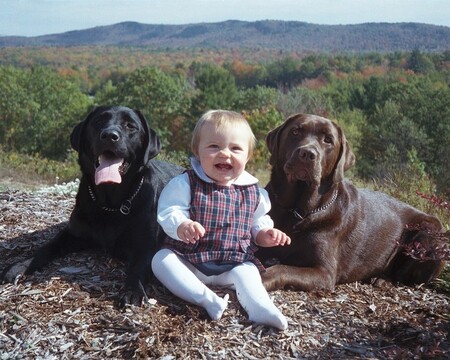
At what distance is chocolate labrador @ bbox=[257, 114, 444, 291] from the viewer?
392cm

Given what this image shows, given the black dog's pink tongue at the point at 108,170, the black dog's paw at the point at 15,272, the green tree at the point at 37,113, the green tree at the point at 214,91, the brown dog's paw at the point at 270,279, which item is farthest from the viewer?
the green tree at the point at 214,91

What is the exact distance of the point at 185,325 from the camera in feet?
10.6

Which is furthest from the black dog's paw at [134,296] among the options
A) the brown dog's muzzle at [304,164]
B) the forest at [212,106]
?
the forest at [212,106]

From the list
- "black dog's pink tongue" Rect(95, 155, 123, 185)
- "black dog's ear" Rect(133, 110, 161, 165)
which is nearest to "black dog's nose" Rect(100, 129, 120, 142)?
"black dog's pink tongue" Rect(95, 155, 123, 185)

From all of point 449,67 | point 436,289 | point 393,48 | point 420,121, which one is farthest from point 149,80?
point 393,48

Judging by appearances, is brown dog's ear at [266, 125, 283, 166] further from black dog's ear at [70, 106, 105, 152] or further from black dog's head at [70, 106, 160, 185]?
black dog's ear at [70, 106, 105, 152]

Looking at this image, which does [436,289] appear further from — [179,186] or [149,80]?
[149,80]

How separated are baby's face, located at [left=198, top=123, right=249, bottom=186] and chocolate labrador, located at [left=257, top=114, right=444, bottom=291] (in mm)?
522

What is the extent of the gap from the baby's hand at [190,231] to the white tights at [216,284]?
0.27m

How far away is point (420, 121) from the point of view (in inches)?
1695

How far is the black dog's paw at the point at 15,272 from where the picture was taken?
3.79 meters

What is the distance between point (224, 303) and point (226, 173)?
2.74 ft

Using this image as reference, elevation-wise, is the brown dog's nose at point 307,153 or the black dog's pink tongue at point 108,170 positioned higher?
the brown dog's nose at point 307,153

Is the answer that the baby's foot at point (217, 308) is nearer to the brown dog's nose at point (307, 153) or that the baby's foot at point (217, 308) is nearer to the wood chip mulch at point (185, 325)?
the wood chip mulch at point (185, 325)
